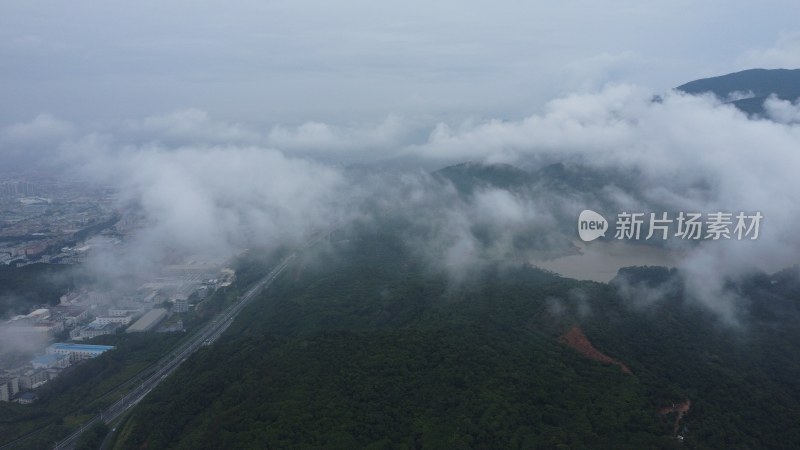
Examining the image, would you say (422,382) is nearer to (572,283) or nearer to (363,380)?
(363,380)

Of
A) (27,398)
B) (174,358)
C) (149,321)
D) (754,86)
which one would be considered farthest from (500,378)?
(754,86)

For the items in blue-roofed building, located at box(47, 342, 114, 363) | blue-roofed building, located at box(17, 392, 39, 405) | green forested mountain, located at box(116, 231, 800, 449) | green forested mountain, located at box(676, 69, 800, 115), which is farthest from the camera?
green forested mountain, located at box(676, 69, 800, 115)

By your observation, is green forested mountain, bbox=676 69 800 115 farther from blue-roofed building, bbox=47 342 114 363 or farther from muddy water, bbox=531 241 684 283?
blue-roofed building, bbox=47 342 114 363

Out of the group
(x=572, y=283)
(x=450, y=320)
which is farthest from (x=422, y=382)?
(x=572, y=283)

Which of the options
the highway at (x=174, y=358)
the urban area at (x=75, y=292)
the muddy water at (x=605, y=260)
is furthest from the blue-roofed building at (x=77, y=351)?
the muddy water at (x=605, y=260)

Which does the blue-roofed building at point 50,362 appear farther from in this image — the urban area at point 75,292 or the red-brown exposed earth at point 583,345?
the red-brown exposed earth at point 583,345

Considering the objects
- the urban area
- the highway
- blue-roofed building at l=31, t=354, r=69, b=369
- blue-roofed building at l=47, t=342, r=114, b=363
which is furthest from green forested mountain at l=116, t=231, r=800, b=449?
the urban area
